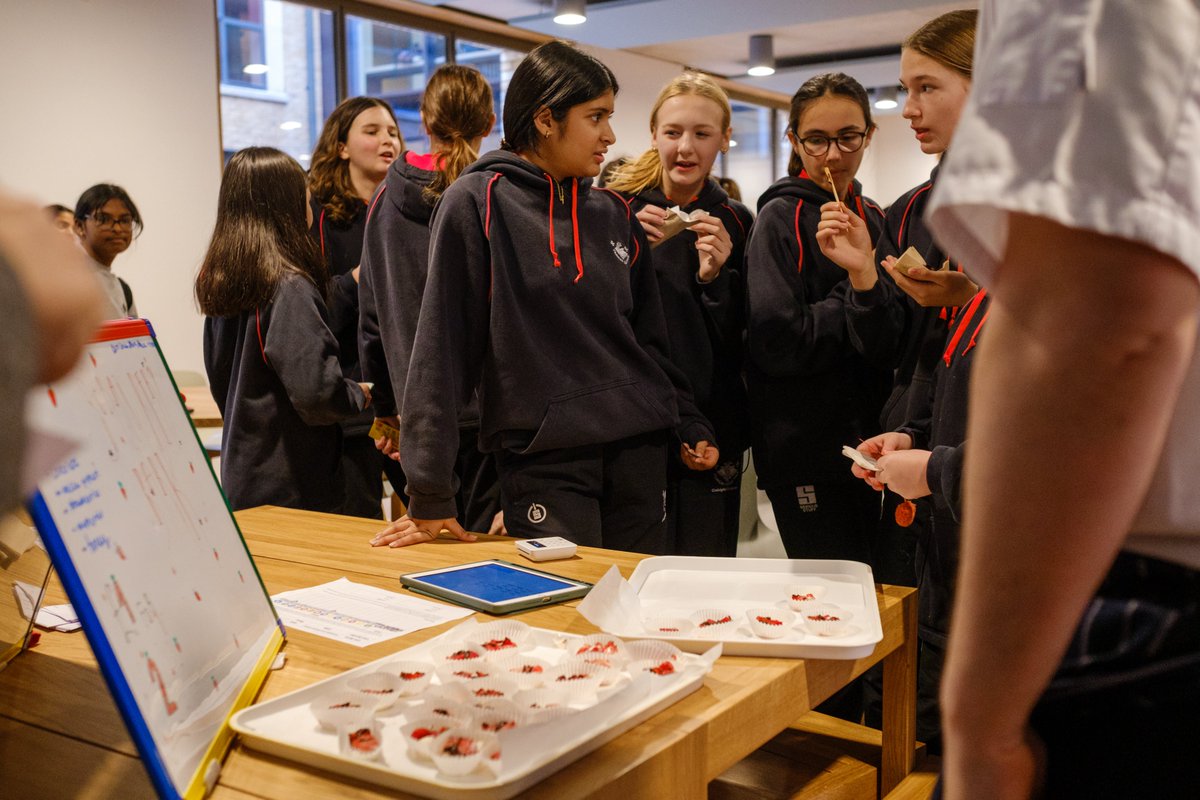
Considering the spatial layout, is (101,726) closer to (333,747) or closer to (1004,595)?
(333,747)

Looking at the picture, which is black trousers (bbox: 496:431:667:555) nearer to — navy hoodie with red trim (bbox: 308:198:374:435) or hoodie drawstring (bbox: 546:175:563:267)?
hoodie drawstring (bbox: 546:175:563:267)

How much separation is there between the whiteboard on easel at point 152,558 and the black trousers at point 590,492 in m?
0.91

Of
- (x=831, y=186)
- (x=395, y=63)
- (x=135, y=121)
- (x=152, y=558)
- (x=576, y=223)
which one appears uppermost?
(x=395, y=63)

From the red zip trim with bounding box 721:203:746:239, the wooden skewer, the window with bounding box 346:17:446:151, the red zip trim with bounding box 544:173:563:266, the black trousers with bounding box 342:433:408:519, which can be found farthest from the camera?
the window with bounding box 346:17:446:151

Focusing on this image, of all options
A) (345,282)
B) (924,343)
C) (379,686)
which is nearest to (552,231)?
(924,343)

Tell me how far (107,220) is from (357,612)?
448cm

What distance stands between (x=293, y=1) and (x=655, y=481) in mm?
5786

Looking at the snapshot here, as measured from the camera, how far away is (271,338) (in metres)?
2.41

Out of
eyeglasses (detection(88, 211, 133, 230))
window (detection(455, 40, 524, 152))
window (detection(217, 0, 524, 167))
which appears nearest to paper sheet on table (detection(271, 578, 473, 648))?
eyeglasses (detection(88, 211, 133, 230))

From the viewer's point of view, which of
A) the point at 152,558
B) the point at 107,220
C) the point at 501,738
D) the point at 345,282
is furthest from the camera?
the point at 107,220

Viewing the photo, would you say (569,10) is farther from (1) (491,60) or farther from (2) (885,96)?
(2) (885,96)

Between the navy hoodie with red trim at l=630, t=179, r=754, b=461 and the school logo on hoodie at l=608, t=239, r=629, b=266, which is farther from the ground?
the school logo on hoodie at l=608, t=239, r=629, b=266

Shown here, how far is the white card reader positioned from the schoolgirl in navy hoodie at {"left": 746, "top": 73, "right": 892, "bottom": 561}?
1058 mm

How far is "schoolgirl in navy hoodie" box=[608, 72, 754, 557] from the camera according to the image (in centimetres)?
264
